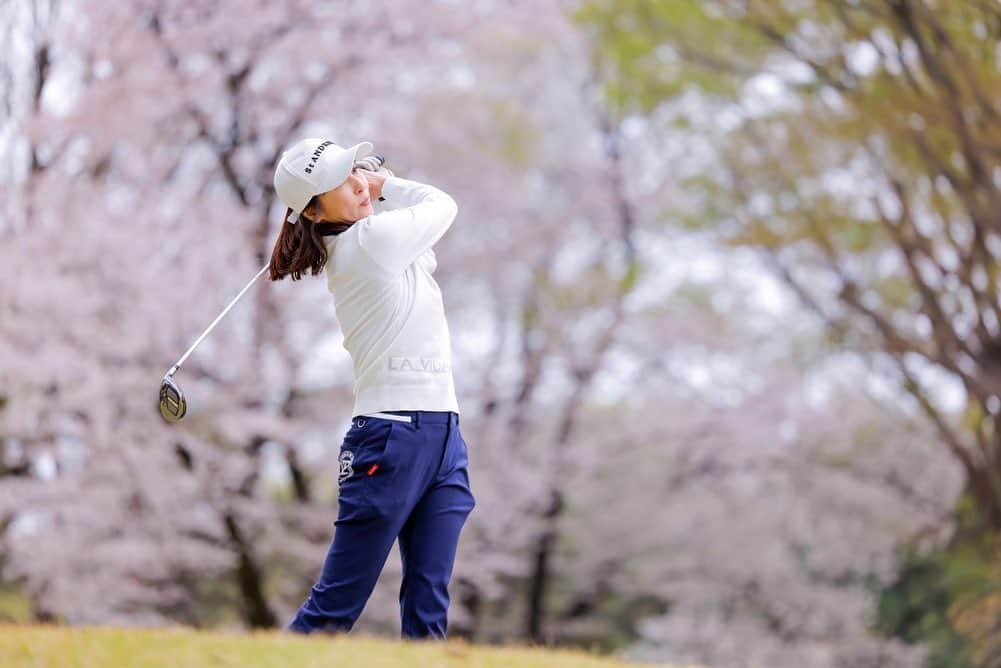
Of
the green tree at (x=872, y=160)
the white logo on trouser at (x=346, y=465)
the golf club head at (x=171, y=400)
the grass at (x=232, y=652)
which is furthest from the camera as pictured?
the green tree at (x=872, y=160)

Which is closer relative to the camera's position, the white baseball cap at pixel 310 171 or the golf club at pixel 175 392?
the white baseball cap at pixel 310 171

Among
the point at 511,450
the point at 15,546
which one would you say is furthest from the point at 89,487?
the point at 511,450

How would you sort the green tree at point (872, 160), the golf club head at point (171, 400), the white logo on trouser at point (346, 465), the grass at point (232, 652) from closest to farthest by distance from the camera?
the grass at point (232, 652), the white logo on trouser at point (346, 465), the golf club head at point (171, 400), the green tree at point (872, 160)

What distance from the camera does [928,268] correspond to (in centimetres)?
1162

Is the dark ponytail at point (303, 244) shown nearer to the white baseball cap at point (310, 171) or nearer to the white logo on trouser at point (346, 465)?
the white baseball cap at point (310, 171)

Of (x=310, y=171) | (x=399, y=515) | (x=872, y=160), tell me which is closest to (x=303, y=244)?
(x=310, y=171)

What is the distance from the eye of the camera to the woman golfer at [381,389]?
130 inches

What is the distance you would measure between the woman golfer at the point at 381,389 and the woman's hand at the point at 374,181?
55mm

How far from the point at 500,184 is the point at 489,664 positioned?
1067 cm

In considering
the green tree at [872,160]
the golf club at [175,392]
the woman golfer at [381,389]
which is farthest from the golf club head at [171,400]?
the green tree at [872,160]

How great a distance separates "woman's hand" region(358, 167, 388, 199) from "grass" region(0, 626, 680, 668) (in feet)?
4.12

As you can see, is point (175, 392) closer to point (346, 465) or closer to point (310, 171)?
point (346, 465)

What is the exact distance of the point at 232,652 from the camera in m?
3.37

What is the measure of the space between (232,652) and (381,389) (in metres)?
0.81
